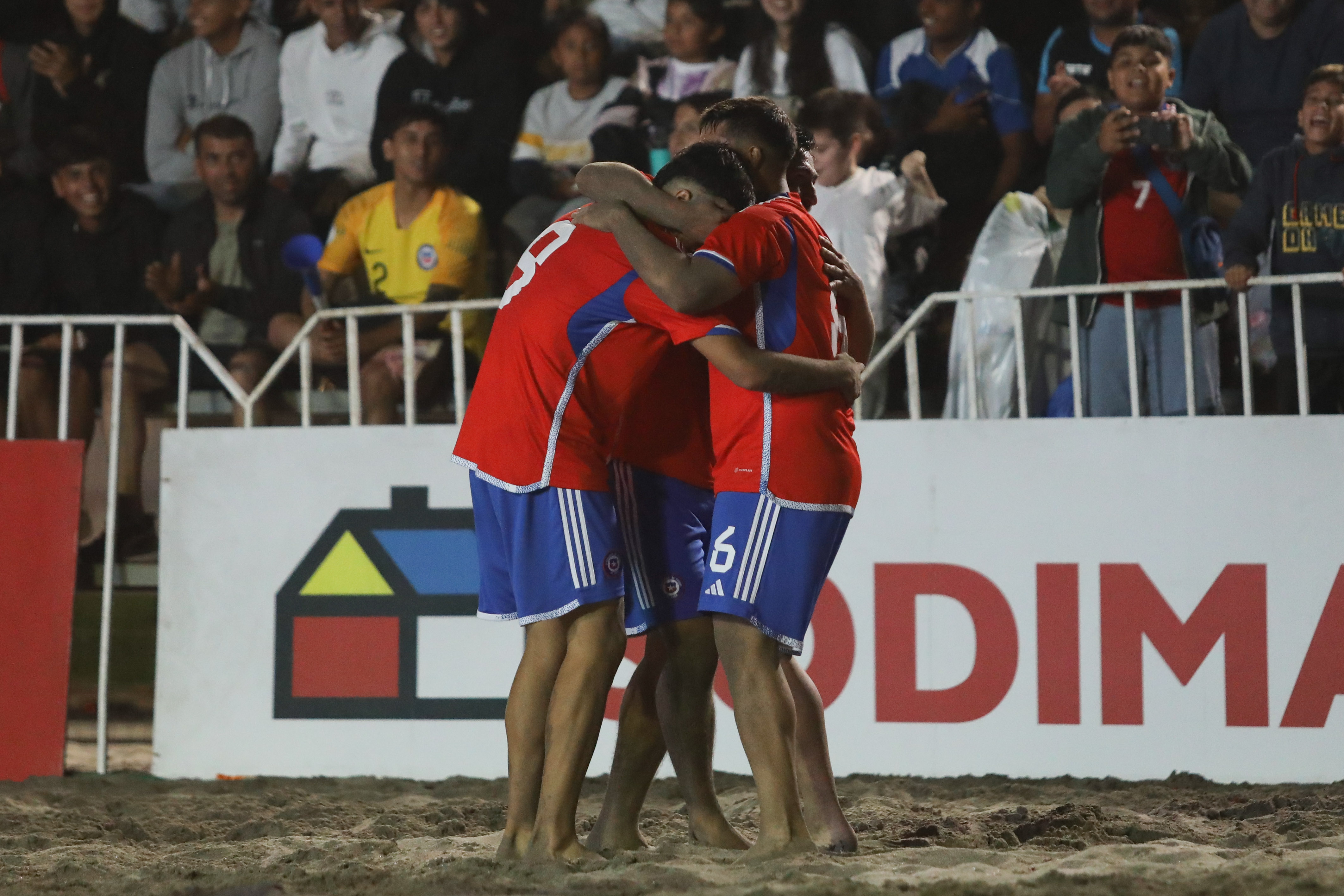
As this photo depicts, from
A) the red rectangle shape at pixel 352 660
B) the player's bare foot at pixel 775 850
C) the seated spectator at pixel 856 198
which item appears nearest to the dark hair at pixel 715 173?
the player's bare foot at pixel 775 850

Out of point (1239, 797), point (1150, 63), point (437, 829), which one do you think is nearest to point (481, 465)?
point (437, 829)

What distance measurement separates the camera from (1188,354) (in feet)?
18.8

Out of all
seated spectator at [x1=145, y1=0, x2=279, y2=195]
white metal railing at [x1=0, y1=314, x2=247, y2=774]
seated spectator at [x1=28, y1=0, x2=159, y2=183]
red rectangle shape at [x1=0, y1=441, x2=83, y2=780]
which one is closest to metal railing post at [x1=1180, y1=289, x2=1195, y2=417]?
white metal railing at [x1=0, y1=314, x2=247, y2=774]

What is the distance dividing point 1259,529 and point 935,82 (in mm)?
3065

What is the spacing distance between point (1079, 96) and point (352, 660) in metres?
4.41

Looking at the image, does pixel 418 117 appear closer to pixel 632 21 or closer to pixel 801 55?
pixel 632 21

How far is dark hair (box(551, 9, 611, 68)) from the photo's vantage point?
802 cm

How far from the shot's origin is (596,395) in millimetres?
3754

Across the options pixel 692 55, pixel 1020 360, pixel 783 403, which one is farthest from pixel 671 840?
pixel 692 55

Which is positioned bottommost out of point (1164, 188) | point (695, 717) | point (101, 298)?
point (695, 717)

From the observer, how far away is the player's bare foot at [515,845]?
11.9 ft

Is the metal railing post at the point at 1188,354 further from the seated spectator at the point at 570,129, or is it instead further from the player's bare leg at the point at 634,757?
the seated spectator at the point at 570,129

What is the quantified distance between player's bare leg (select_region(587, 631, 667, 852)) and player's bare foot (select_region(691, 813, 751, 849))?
17 cm

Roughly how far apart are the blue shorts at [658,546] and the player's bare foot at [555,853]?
589 mm
